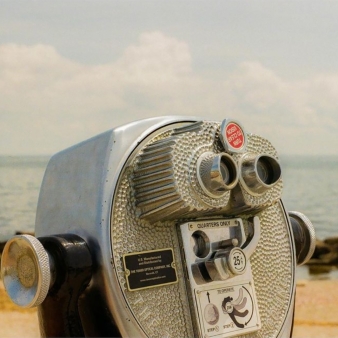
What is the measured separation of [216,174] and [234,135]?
0.58 ft

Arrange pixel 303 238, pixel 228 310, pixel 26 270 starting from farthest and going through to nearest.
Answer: pixel 303 238
pixel 228 310
pixel 26 270

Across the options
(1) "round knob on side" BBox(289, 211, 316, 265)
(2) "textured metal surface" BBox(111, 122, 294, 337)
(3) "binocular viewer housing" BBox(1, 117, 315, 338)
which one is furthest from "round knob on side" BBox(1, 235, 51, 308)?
(1) "round knob on side" BBox(289, 211, 316, 265)

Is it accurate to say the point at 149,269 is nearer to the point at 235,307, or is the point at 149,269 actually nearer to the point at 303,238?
the point at 235,307

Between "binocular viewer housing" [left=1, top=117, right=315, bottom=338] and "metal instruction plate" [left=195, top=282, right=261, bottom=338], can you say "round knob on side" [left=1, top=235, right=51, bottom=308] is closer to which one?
"binocular viewer housing" [left=1, top=117, right=315, bottom=338]

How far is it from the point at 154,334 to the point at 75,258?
25cm

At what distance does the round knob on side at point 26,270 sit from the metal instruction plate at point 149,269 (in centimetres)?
18

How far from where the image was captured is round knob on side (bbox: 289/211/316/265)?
1734mm

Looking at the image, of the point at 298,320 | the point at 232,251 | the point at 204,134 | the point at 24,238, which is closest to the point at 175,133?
the point at 204,134

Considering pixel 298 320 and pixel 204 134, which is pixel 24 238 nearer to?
pixel 204 134

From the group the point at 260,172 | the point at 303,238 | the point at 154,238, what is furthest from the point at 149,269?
the point at 303,238

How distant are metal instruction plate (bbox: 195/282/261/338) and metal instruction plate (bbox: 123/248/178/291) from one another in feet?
0.27

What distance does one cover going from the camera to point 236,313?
142cm

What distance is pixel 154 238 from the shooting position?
136cm

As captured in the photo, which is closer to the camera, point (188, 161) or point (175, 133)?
point (188, 161)
